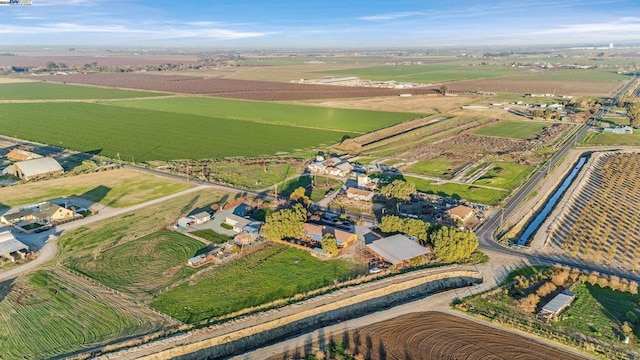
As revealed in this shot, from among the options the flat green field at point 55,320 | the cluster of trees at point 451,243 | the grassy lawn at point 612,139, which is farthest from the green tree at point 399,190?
the grassy lawn at point 612,139

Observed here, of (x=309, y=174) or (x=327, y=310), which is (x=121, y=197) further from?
(x=327, y=310)

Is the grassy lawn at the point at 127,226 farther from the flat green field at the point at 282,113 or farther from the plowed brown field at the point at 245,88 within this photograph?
the plowed brown field at the point at 245,88

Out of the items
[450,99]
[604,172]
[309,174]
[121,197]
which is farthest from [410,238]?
[450,99]

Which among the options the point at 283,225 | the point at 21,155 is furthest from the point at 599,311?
the point at 21,155

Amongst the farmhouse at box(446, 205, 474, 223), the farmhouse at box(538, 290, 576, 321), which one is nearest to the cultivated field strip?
the farmhouse at box(446, 205, 474, 223)

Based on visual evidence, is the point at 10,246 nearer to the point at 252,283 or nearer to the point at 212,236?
the point at 212,236

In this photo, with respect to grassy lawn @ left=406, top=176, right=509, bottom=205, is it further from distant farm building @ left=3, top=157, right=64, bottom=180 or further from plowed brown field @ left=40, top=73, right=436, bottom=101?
plowed brown field @ left=40, top=73, right=436, bottom=101
